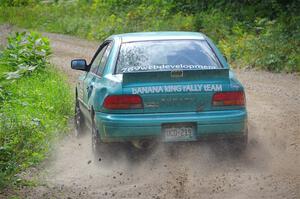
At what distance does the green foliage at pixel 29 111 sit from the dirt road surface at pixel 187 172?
0.77 ft

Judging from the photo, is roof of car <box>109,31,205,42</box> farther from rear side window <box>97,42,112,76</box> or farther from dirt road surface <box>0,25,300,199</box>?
dirt road surface <box>0,25,300,199</box>

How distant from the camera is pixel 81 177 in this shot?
786 centimetres

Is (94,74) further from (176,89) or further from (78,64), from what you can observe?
(176,89)

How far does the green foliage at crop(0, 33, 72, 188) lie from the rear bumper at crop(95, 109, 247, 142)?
111cm

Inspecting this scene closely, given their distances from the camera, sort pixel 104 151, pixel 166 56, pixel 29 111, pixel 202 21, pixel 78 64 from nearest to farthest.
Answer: pixel 104 151 → pixel 166 56 → pixel 78 64 → pixel 29 111 → pixel 202 21

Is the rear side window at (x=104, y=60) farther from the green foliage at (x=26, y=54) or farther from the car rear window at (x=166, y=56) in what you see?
the green foliage at (x=26, y=54)

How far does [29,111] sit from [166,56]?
329cm

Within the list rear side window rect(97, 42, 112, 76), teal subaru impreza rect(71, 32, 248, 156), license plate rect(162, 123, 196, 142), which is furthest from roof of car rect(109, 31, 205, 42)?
license plate rect(162, 123, 196, 142)

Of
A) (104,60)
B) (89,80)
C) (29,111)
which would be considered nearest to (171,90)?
(104,60)

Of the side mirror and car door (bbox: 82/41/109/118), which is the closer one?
car door (bbox: 82/41/109/118)

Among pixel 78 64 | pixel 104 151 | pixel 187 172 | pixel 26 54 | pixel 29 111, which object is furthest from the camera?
pixel 26 54

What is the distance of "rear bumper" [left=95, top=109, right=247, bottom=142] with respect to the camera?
25.7ft

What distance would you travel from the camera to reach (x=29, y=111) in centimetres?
1105

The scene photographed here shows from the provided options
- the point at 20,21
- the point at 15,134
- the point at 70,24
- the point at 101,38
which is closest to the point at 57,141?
the point at 15,134
